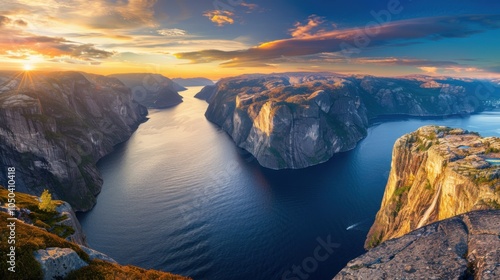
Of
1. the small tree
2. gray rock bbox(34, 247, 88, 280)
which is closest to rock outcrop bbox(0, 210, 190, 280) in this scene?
gray rock bbox(34, 247, 88, 280)

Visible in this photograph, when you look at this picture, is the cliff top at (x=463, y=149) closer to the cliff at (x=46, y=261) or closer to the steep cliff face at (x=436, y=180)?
the steep cliff face at (x=436, y=180)

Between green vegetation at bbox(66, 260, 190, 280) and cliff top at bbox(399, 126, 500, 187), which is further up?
cliff top at bbox(399, 126, 500, 187)

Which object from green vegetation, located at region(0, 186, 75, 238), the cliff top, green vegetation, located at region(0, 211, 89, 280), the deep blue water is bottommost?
the deep blue water

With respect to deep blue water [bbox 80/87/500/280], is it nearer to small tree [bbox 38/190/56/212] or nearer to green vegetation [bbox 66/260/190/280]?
small tree [bbox 38/190/56/212]

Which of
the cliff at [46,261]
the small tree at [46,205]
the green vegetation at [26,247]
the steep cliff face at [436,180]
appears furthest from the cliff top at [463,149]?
the small tree at [46,205]

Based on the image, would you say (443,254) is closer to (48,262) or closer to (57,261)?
(57,261)
